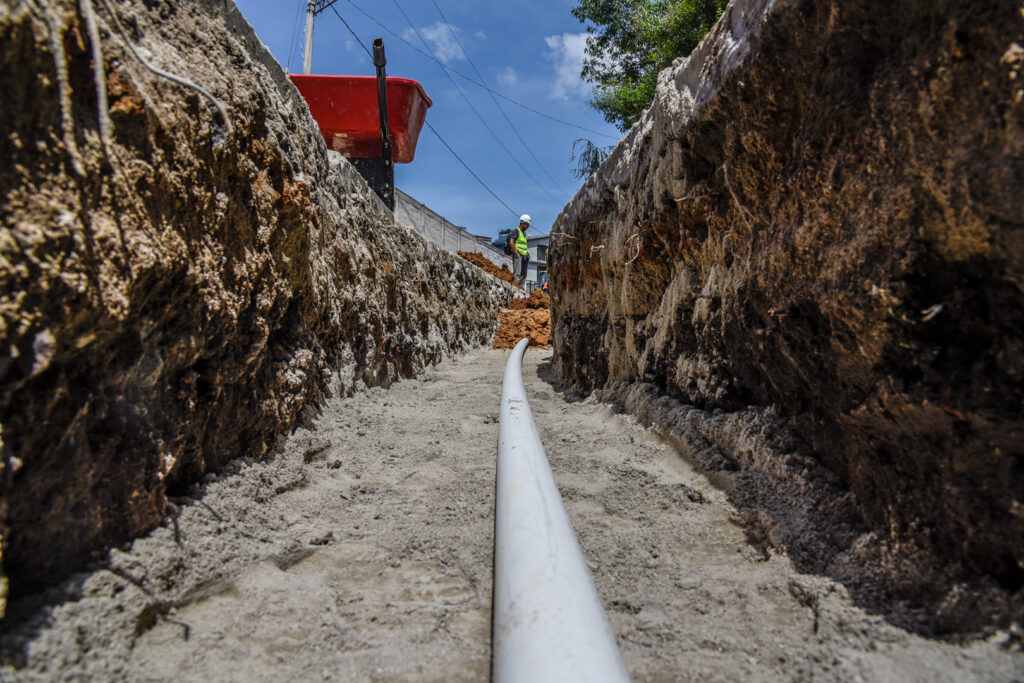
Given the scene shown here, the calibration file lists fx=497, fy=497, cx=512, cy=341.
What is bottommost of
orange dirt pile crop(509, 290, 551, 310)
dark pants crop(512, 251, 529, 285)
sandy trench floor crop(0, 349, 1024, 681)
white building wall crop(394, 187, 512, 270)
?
sandy trench floor crop(0, 349, 1024, 681)

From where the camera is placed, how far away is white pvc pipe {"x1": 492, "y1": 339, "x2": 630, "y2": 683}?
Answer: 860mm

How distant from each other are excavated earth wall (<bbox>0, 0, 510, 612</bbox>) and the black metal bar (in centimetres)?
222

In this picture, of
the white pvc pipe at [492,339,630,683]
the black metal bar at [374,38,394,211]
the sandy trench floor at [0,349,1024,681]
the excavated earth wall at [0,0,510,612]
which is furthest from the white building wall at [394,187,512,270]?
the white pvc pipe at [492,339,630,683]

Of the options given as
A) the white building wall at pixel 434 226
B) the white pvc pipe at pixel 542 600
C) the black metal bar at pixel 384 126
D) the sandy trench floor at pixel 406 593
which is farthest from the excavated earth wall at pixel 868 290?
the white building wall at pixel 434 226

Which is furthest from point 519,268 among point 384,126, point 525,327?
point 384,126

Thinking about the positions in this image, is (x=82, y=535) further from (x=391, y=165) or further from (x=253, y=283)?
(x=391, y=165)

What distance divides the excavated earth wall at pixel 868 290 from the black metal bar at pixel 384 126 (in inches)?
116

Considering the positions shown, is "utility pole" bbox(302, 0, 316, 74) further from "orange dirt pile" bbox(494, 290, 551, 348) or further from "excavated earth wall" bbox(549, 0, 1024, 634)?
"excavated earth wall" bbox(549, 0, 1024, 634)

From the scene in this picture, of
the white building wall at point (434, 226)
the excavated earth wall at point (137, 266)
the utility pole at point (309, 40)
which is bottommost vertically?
the excavated earth wall at point (137, 266)

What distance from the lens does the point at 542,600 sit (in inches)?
39.6

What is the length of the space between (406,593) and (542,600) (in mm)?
398

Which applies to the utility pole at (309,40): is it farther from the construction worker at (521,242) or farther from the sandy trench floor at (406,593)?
the sandy trench floor at (406,593)

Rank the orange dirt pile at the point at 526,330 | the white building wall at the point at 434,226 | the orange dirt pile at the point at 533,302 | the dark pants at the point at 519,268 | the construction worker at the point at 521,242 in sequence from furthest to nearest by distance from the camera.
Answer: the dark pants at the point at 519,268
the construction worker at the point at 521,242
the orange dirt pile at the point at 533,302
the white building wall at the point at 434,226
the orange dirt pile at the point at 526,330

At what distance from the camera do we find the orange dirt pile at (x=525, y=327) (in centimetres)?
754
